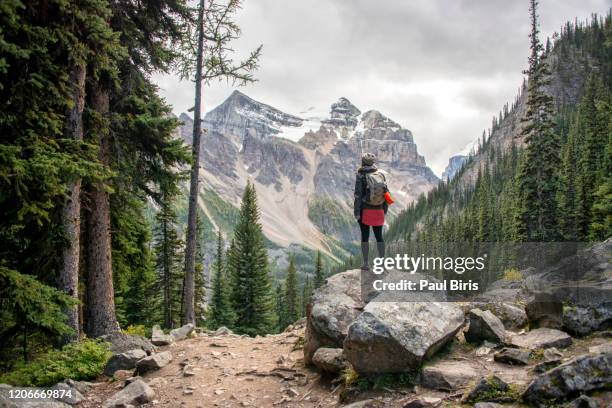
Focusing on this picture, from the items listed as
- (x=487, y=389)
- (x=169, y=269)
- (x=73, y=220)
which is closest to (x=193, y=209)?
(x=73, y=220)

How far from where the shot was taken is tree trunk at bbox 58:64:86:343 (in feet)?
29.8

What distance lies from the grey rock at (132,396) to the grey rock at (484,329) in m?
6.18

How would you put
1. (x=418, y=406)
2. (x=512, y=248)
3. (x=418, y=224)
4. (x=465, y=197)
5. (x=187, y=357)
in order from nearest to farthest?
1. (x=418, y=406)
2. (x=187, y=357)
3. (x=512, y=248)
4. (x=465, y=197)
5. (x=418, y=224)

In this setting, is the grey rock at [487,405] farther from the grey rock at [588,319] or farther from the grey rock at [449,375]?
the grey rock at [588,319]

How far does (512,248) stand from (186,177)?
10.2m

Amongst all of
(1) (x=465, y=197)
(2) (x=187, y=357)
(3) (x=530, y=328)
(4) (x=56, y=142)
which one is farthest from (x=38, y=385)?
(1) (x=465, y=197)

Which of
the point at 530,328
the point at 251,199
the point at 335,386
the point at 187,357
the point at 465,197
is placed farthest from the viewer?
the point at 465,197

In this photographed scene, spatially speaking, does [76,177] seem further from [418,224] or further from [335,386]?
[418,224]

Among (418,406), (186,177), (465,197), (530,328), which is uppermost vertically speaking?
(465,197)

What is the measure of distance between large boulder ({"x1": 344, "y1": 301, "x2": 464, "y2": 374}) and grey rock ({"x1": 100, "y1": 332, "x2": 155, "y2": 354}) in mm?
5336

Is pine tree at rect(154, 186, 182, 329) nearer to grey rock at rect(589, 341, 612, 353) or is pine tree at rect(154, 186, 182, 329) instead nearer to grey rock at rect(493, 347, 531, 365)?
grey rock at rect(493, 347, 531, 365)

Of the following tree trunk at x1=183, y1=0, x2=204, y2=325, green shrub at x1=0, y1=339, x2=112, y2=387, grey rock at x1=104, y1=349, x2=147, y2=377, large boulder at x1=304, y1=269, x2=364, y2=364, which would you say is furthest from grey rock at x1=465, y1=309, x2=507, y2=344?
tree trunk at x1=183, y1=0, x2=204, y2=325

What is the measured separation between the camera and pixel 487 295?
10.3 m

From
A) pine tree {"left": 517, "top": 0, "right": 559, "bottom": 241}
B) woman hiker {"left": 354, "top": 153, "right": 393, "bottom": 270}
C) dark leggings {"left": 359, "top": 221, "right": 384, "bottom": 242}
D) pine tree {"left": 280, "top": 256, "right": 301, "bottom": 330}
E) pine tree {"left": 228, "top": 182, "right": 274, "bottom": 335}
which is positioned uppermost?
pine tree {"left": 517, "top": 0, "right": 559, "bottom": 241}
